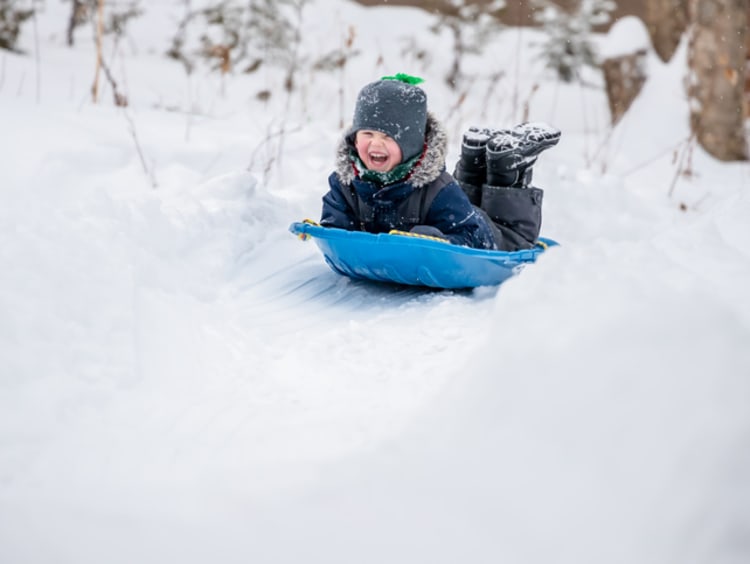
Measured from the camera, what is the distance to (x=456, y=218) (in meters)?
2.60

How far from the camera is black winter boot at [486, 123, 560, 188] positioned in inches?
114

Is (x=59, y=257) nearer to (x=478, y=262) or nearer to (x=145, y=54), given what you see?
(x=478, y=262)

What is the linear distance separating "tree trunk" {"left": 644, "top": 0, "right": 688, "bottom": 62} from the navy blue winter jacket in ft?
18.9

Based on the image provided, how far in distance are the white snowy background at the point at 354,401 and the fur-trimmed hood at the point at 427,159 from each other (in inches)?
15.8

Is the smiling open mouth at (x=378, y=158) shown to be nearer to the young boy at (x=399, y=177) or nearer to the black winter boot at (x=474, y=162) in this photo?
the young boy at (x=399, y=177)

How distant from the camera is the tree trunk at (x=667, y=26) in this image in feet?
24.4

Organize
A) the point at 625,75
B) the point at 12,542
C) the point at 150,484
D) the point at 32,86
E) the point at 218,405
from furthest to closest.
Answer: the point at 625,75
the point at 32,86
the point at 218,405
the point at 150,484
the point at 12,542

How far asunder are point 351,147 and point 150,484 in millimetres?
1658

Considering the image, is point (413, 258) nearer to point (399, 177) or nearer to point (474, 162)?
point (399, 177)

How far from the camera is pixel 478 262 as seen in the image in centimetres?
243

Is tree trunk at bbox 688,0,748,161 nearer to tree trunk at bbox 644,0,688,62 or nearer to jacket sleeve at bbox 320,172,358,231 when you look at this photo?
tree trunk at bbox 644,0,688,62

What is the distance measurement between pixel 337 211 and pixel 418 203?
0.32 m

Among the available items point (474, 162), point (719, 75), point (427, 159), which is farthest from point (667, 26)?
point (427, 159)

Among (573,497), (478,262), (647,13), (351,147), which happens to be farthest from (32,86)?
(647,13)
